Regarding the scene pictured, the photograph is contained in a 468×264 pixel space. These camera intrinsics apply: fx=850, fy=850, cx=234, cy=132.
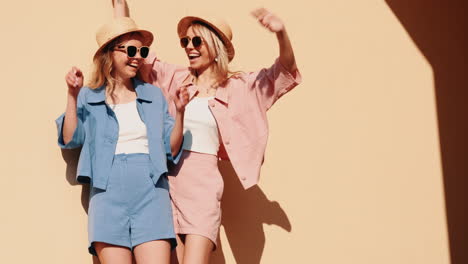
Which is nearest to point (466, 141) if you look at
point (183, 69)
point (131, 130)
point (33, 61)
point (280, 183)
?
point (280, 183)

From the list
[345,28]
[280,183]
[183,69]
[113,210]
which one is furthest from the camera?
[345,28]

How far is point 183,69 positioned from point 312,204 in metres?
1.01

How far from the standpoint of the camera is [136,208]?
3555 mm

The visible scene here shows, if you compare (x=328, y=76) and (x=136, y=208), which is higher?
(x=328, y=76)

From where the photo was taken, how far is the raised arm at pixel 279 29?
360 cm

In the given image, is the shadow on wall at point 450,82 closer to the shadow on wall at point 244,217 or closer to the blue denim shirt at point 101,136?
the shadow on wall at point 244,217

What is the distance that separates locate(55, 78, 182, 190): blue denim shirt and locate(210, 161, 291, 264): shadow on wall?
0.60 meters

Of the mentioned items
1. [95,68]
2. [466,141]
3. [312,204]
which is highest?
[95,68]

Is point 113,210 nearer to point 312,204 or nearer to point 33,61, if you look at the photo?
point 33,61

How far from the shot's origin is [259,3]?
14.7 ft

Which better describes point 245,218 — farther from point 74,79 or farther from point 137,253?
point 74,79

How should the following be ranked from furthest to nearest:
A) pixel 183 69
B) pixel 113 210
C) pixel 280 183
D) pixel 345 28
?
pixel 345 28, pixel 280 183, pixel 183 69, pixel 113 210

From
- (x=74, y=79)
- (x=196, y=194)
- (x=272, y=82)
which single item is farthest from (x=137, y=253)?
(x=272, y=82)

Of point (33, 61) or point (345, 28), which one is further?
point (345, 28)
